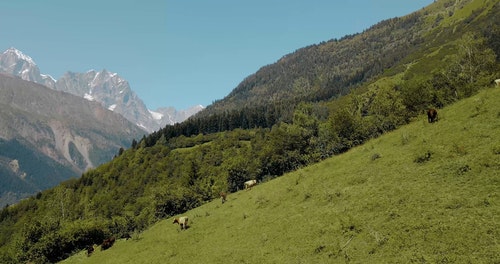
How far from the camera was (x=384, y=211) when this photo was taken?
20344 millimetres

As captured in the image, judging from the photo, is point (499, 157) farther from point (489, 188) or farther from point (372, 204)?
point (372, 204)

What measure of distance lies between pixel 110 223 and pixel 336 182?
135743 mm

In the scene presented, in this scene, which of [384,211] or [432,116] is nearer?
[384,211]

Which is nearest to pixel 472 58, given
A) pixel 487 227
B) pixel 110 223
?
pixel 487 227

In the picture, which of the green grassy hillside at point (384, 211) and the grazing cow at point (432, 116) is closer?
the green grassy hillside at point (384, 211)

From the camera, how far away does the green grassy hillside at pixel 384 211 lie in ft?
52.1

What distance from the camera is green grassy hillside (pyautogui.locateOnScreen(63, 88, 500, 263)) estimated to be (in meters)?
15.9

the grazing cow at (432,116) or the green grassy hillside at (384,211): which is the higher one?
the grazing cow at (432,116)

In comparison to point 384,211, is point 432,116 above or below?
above

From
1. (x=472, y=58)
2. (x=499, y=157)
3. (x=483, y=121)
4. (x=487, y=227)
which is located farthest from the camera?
(x=472, y=58)

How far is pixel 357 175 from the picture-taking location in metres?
28.9

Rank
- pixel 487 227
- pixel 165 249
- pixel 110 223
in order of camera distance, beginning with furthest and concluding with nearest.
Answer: pixel 110 223
pixel 165 249
pixel 487 227

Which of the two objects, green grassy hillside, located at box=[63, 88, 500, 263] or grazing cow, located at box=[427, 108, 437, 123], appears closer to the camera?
green grassy hillside, located at box=[63, 88, 500, 263]

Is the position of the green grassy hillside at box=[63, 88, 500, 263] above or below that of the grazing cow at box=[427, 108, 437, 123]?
below
